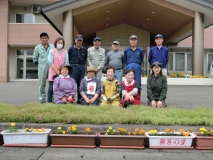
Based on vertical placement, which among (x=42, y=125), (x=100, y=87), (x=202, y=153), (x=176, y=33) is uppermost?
(x=176, y=33)

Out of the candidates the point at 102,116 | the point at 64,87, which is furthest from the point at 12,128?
the point at 64,87

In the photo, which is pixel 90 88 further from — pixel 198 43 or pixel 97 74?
pixel 198 43

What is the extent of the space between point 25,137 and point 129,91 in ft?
9.71

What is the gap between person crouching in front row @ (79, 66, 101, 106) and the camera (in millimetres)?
6561

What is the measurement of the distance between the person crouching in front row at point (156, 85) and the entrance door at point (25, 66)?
743 inches

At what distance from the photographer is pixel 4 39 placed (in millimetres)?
22188

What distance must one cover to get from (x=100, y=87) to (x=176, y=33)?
16.0m

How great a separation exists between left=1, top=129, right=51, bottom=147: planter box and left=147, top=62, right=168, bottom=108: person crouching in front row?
309 centimetres

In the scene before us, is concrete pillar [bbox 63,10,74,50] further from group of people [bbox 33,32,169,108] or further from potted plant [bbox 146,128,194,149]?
potted plant [bbox 146,128,194,149]

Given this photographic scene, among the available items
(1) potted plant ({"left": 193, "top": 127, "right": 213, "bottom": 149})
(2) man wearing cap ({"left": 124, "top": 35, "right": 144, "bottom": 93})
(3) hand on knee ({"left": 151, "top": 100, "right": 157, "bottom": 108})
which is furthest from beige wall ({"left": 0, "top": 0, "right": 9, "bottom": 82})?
(1) potted plant ({"left": 193, "top": 127, "right": 213, "bottom": 149})

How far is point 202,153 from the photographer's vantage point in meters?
4.21

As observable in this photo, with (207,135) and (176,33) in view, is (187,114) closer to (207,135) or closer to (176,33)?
(207,135)

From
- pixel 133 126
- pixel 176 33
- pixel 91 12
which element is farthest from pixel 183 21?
pixel 133 126

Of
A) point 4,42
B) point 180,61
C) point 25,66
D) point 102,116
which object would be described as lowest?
point 102,116
